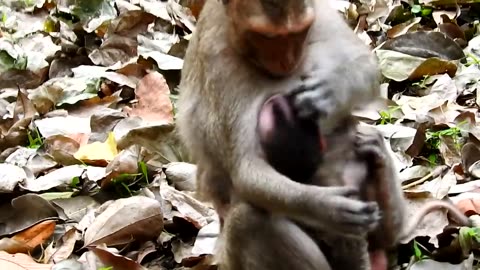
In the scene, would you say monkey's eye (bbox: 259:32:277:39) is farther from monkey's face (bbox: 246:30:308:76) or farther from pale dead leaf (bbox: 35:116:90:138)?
pale dead leaf (bbox: 35:116:90:138)

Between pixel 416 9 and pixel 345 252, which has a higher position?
pixel 345 252

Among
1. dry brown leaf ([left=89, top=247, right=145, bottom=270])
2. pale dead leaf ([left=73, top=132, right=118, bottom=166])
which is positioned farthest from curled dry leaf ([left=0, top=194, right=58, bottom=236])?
dry brown leaf ([left=89, top=247, right=145, bottom=270])

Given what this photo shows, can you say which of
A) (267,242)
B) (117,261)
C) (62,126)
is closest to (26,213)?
(117,261)

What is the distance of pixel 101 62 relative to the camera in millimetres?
6906

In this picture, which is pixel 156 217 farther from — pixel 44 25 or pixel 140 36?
pixel 44 25

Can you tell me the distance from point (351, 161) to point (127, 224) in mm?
1263

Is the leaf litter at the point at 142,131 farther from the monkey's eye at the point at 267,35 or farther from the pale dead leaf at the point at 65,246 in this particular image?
the monkey's eye at the point at 267,35

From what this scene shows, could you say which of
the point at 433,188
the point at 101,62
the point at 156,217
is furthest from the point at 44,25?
the point at 433,188

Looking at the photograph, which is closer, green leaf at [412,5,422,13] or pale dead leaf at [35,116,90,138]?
pale dead leaf at [35,116,90,138]

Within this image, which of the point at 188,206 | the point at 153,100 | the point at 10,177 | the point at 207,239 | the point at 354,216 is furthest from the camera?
the point at 153,100

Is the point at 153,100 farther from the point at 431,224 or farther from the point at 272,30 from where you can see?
the point at 272,30

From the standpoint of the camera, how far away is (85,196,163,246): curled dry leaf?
489cm

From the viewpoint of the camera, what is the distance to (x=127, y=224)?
16.0 ft

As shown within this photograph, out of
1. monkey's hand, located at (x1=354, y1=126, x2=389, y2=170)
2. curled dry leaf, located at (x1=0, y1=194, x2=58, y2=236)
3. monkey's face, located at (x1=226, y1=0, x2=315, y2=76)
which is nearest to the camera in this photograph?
monkey's face, located at (x1=226, y1=0, x2=315, y2=76)
